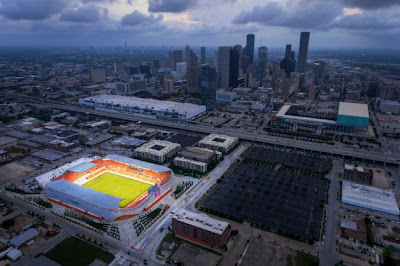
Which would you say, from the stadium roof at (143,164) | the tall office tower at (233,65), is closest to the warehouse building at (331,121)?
the stadium roof at (143,164)

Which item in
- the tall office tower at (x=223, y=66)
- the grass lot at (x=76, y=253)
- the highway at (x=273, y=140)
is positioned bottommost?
the grass lot at (x=76, y=253)

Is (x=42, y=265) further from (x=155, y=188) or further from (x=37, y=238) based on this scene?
(x=155, y=188)

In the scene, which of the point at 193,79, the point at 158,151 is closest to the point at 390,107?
the point at 193,79

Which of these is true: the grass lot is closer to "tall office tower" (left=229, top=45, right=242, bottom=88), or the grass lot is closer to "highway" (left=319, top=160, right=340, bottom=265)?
"highway" (left=319, top=160, right=340, bottom=265)

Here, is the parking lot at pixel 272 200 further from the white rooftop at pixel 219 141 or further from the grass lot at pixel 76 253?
the grass lot at pixel 76 253

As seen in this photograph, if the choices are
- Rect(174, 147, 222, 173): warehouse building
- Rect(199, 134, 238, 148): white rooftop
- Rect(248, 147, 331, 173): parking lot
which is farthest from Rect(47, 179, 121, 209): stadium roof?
Rect(248, 147, 331, 173): parking lot

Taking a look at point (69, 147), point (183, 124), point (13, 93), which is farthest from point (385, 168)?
point (13, 93)
